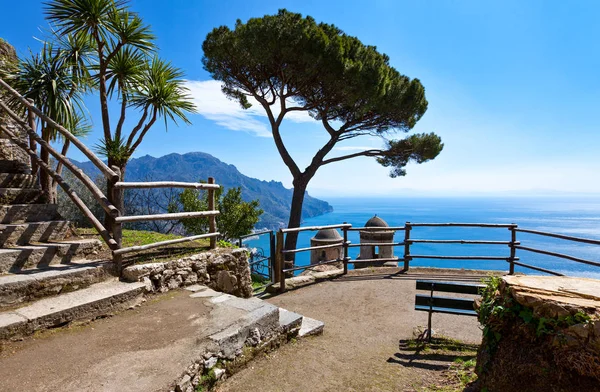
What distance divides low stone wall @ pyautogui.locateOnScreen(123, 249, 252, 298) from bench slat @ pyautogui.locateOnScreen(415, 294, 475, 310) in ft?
9.26

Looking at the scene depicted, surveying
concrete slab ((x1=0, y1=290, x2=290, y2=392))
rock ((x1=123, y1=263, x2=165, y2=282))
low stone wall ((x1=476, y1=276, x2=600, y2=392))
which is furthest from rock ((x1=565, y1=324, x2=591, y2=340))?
rock ((x1=123, y1=263, x2=165, y2=282))

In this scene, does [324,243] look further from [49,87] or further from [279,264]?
[49,87]

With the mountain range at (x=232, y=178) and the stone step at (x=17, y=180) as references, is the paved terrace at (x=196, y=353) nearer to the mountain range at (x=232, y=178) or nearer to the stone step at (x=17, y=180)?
the stone step at (x=17, y=180)

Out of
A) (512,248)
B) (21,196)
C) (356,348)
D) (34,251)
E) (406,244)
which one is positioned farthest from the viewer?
(406,244)

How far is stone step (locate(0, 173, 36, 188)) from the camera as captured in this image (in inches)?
188

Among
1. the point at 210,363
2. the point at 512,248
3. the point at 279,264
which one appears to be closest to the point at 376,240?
the point at 512,248

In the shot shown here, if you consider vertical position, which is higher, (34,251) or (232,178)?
(232,178)

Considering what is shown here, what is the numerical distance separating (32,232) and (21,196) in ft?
3.08

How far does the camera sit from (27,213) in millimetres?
4375

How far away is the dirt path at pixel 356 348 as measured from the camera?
10.8ft

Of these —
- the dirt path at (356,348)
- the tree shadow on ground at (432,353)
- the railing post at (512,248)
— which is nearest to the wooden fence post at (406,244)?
the dirt path at (356,348)

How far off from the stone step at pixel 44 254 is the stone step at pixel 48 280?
18 cm

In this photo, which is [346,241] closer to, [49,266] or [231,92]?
[49,266]

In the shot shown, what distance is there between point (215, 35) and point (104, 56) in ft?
24.1
